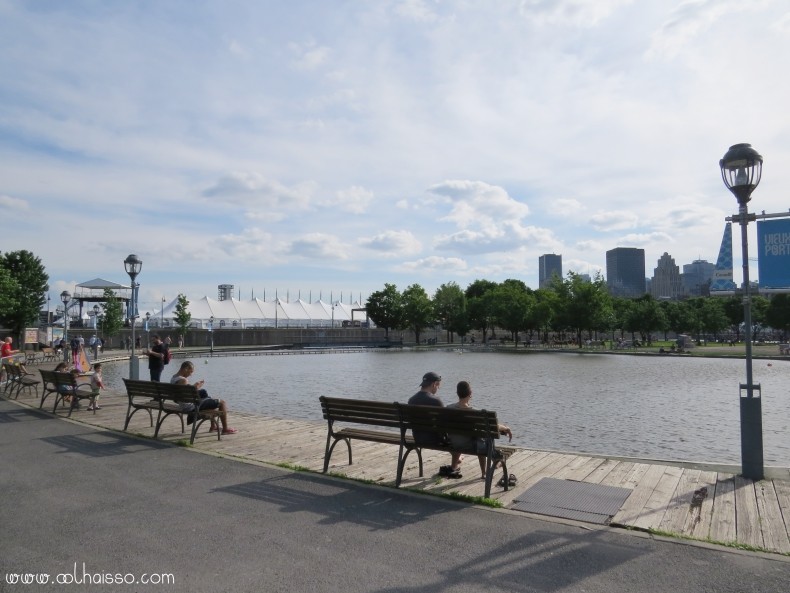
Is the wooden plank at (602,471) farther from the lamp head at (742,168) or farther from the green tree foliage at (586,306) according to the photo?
the green tree foliage at (586,306)

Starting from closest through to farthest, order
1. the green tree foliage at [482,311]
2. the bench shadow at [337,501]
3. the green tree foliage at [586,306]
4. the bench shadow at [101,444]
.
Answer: the bench shadow at [337,501]
the bench shadow at [101,444]
the green tree foliage at [586,306]
the green tree foliage at [482,311]

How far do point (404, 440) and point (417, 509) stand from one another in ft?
3.33

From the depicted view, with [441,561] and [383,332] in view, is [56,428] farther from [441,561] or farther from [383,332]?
[383,332]

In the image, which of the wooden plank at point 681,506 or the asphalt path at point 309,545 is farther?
the wooden plank at point 681,506

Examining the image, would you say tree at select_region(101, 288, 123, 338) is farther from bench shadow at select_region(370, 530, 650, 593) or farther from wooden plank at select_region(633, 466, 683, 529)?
bench shadow at select_region(370, 530, 650, 593)

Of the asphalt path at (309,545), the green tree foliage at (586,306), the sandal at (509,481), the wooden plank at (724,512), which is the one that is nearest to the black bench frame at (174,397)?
the asphalt path at (309,545)

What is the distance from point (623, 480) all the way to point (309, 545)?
3.98 metres

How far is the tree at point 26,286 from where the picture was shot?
52719 millimetres

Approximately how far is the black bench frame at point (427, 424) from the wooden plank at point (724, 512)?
204cm

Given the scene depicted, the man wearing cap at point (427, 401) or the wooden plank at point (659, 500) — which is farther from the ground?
the man wearing cap at point (427, 401)

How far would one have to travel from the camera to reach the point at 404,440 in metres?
6.65

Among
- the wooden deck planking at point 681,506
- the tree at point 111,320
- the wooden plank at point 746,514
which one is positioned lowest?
the wooden deck planking at point 681,506

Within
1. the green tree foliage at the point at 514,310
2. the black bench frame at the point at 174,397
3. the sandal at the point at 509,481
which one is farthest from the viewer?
the green tree foliage at the point at 514,310

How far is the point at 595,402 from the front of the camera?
1848 centimetres
